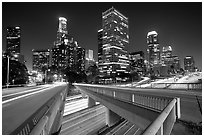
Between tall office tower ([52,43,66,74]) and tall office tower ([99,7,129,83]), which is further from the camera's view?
tall office tower ([52,43,66,74])

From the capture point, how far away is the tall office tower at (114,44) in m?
118

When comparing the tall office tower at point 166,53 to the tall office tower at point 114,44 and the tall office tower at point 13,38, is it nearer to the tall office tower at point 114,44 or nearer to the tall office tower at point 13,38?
the tall office tower at point 114,44

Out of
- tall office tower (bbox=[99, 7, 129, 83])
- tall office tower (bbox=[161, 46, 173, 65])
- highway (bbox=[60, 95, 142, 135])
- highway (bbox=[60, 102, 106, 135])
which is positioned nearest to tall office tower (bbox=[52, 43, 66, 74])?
tall office tower (bbox=[99, 7, 129, 83])

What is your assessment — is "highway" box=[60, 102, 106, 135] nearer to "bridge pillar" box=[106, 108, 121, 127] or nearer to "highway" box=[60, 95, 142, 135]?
"highway" box=[60, 95, 142, 135]

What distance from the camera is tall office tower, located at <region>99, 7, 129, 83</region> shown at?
118287mm

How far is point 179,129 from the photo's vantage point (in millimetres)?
3545

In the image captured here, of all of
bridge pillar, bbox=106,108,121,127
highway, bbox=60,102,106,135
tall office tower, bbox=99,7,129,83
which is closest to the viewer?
bridge pillar, bbox=106,108,121,127

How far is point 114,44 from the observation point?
415 feet

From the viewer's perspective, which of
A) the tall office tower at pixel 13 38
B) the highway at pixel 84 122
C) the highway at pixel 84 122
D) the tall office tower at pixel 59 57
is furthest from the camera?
the tall office tower at pixel 59 57

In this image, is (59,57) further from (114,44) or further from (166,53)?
(166,53)

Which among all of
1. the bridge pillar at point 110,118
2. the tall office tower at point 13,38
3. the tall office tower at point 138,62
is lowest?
the bridge pillar at point 110,118

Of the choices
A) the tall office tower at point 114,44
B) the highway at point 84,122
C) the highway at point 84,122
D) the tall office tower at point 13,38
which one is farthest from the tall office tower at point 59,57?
the highway at point 84,122

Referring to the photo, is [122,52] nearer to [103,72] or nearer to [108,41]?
[108,41]

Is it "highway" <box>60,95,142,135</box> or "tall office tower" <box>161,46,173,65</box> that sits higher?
"tall office tower" <box>161,46,173,65</box>
